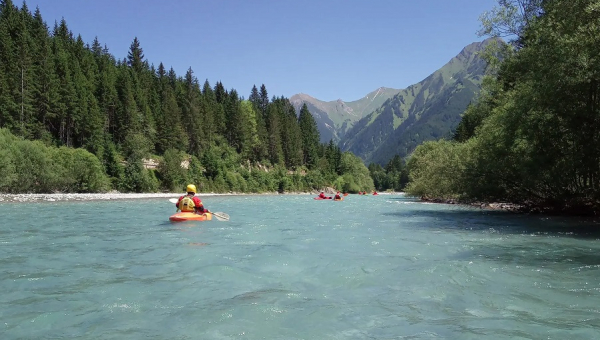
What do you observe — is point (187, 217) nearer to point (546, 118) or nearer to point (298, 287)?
point (298, 287)

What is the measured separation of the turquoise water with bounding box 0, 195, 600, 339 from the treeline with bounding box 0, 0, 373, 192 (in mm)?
34674

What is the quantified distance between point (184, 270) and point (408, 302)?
524 centimetres

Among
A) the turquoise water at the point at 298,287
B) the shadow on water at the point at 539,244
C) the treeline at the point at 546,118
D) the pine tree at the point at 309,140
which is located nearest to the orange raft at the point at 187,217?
the turquoise water at the point at 298,287

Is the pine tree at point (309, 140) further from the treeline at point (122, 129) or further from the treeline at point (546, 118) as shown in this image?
the treeline at point (546, 118)

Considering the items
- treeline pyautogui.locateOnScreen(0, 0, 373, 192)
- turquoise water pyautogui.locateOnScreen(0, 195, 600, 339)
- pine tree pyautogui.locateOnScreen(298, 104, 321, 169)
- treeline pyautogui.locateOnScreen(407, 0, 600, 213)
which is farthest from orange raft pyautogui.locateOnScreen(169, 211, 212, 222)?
pine tree pyautogui.locateOnScreen(298, 104, 321, 169)

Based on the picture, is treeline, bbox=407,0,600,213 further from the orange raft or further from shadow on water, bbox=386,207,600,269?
the orange raft

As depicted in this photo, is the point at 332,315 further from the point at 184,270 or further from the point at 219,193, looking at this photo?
the point at 219,193

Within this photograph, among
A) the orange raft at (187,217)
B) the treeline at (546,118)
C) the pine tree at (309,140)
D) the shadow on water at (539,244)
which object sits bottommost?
the shadow on water at (539,244)

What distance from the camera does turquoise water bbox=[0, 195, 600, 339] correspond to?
5582 millimetres

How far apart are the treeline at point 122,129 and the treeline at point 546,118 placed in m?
41.3

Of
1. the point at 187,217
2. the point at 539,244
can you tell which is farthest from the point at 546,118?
the point at 187,217

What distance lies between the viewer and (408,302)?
22.7 ft

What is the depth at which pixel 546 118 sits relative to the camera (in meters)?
18.2

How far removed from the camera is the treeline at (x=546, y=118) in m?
15.2
